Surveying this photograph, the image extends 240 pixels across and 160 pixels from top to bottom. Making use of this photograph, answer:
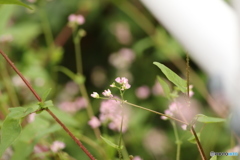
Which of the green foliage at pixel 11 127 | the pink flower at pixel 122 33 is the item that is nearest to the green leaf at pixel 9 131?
the green foliage at pixel 11 127

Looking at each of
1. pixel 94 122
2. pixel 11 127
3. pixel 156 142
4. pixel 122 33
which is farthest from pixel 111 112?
pixel 122 33

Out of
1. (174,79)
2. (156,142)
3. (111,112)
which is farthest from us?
(156,142)

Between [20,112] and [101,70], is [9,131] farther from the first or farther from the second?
[101,70]

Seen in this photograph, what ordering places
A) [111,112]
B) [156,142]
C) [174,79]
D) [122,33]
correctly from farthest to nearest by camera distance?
[122,33], [156,142], [111,112], [174,79]

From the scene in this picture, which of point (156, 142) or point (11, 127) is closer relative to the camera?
point (11, 127)

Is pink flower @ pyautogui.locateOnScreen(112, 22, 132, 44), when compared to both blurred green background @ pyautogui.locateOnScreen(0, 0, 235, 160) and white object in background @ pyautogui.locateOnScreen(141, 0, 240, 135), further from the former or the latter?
white object in background @ pyautogui.locateOnScreen(141, 0, 240, 135)

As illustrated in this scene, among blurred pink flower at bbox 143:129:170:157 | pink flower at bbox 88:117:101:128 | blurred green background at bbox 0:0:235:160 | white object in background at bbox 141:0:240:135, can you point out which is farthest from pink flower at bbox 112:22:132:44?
white object in background at bbox 141:0:240:135

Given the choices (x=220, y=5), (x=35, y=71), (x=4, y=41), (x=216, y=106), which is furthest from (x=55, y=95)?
(x=220, y=5)

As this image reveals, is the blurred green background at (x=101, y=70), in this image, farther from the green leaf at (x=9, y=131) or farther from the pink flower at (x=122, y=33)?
the green leaf at (x=9, y=131)

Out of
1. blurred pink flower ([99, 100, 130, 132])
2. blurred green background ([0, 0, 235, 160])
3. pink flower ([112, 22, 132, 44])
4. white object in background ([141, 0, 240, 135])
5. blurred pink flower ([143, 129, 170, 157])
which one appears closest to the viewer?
white object in background ([141, 0, 240, 135])
